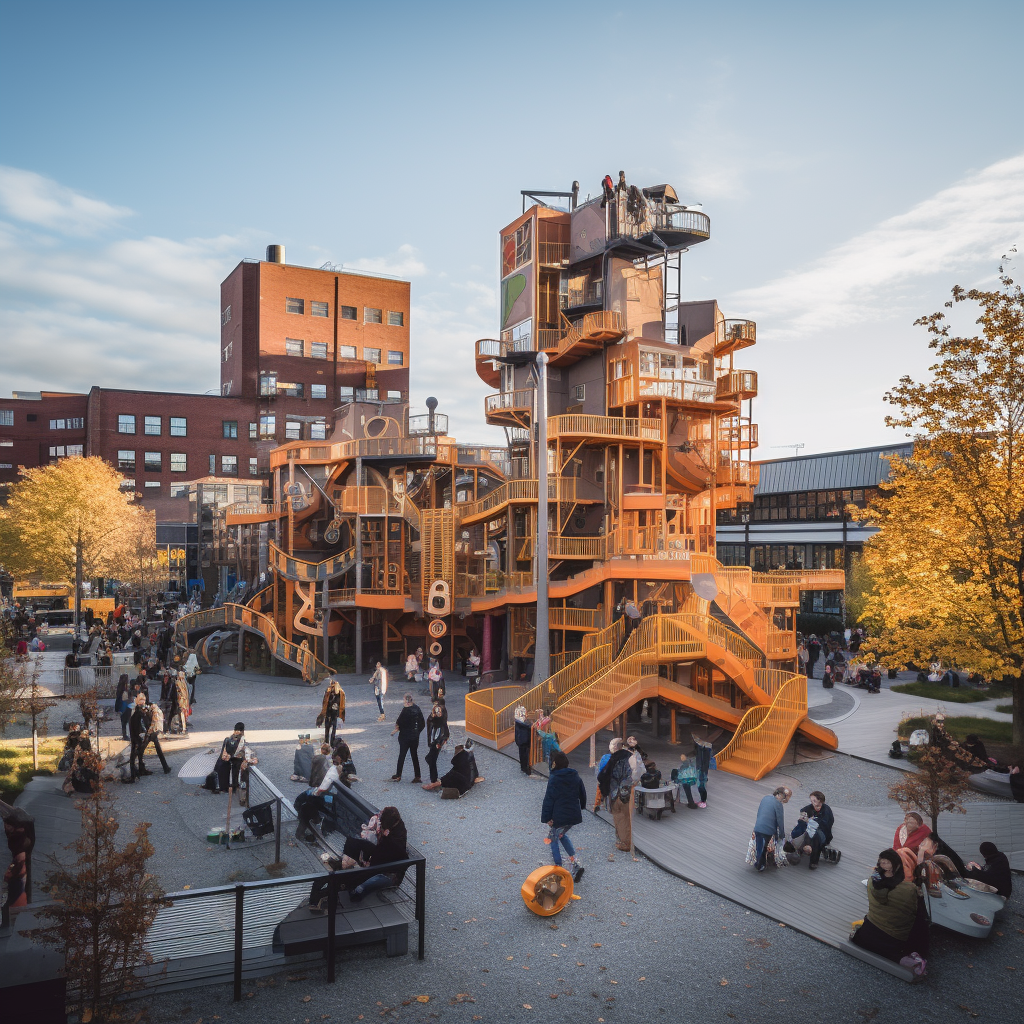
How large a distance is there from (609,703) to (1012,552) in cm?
946

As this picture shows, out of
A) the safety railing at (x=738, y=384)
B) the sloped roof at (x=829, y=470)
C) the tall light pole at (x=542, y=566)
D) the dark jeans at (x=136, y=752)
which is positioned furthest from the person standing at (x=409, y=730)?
the sloped roof at (x=829, y=470)

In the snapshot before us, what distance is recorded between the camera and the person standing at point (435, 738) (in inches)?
607

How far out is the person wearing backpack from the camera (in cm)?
1208

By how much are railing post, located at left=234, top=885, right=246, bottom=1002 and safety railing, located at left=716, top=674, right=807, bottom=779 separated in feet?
41.2

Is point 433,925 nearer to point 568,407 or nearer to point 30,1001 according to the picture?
point 30,1001

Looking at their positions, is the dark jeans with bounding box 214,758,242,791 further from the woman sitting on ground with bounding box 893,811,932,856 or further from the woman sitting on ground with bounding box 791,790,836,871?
the woman sitting on ground with bounding box 893,811,932,856

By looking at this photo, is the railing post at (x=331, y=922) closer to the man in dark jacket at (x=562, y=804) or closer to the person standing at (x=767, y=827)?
the man in dark jacket at (x=562, y=804)

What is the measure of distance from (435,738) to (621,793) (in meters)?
4.77

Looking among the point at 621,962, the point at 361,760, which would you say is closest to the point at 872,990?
the point at 621,962

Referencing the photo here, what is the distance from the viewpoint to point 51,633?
39781mm

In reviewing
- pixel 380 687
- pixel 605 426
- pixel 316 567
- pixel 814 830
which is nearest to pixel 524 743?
pixel 814 830

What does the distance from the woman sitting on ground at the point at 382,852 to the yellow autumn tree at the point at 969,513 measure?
1336cm

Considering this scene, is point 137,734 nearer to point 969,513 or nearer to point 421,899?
point 421,899

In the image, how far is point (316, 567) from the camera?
3209 centimetres
